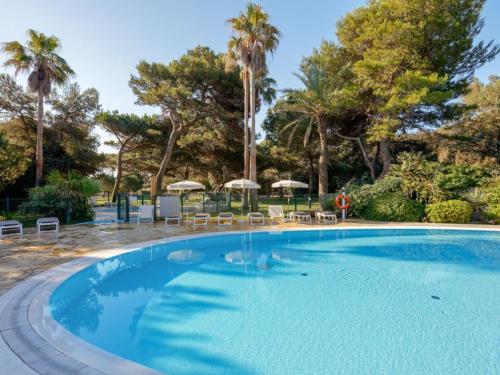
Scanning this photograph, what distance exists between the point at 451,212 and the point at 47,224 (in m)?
17.6

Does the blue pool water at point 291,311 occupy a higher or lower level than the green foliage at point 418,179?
lower

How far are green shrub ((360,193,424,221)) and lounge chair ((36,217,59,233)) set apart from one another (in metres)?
14.3

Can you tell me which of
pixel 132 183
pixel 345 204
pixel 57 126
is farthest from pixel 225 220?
pixel 132 183

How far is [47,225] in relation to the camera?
38.1 ft

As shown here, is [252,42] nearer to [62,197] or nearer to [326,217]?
[326,217]

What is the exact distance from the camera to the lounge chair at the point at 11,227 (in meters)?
10.2

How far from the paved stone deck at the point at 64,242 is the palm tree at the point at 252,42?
6.29 meters

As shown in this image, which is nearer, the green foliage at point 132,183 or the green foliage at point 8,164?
the green foliage at point 8,164

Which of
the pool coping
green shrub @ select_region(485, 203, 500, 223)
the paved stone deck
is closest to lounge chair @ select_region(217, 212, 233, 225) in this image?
the paved stone deck

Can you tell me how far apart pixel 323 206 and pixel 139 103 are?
1494cm

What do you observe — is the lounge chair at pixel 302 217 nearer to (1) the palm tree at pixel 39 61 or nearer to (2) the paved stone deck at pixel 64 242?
(2) the paved stone deck at pixel 64 242

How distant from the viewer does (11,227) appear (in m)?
10.3

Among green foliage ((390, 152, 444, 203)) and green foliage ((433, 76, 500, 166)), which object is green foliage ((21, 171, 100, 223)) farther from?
A: green foliage ((433, 76, 500, 166))

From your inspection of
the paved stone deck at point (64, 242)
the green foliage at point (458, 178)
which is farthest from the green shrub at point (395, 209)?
the green foliage at point (458, 178)
